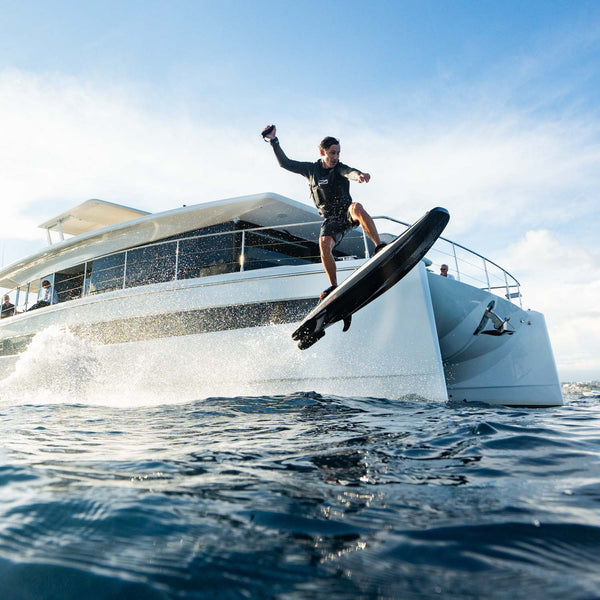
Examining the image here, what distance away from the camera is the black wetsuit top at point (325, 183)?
4.92 metres

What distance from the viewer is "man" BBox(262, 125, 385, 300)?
4.87 metres

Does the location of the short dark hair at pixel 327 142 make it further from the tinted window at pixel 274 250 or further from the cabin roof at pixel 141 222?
the tinted window at pixel 274 250

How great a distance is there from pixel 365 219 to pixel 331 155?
0.86m

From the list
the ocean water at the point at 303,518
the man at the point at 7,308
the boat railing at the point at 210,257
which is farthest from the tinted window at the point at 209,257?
the man at the point at 7,308

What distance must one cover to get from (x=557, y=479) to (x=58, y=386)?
813 centimetres

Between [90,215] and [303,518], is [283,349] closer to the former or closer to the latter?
[303,518]

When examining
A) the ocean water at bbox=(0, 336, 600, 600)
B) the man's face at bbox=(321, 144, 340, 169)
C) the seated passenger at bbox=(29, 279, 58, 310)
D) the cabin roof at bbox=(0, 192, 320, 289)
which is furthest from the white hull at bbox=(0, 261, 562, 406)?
the ocean water at bbox=(0, 336, 600, 600)

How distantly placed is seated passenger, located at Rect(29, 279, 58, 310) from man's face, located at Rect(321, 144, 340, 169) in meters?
8.17

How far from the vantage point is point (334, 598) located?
3.02 feet

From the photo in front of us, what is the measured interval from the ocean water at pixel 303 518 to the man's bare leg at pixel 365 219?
2.54 m

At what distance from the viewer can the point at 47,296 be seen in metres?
10.3

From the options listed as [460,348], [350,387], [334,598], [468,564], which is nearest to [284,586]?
[334,598]

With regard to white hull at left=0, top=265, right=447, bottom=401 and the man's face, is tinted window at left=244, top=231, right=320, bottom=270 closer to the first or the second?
white hull at left=0, top=265, right=447, bottom=401

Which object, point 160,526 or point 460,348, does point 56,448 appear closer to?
point 160,526
